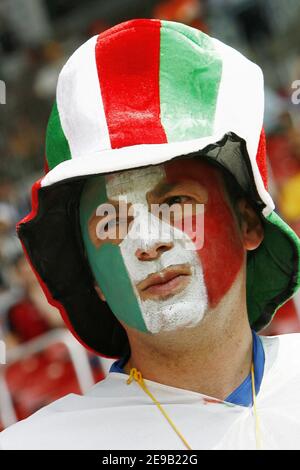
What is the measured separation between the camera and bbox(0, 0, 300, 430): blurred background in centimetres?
470

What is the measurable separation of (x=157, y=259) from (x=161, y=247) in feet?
0.10

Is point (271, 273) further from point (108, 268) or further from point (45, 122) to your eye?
point (45, 122)

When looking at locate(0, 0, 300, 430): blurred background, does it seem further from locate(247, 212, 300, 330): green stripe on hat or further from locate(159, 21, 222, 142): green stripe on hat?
locate(159, 21, 222, 142): green stripe on hat

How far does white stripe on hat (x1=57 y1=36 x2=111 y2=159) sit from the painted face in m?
0.10

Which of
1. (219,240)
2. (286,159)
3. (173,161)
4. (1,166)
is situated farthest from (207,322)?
(1,166)

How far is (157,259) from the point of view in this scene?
2041 mm

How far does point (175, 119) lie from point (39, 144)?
6.78 m

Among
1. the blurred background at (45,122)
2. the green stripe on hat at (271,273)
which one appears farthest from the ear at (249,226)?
the blurred background at (45,122)

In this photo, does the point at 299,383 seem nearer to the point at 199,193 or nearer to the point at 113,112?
the point at 199,193

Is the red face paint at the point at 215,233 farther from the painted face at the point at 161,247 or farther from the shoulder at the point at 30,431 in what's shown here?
the shoulder at the point at 30,431

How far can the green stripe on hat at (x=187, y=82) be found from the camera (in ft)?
6.72

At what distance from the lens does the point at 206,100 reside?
2.10m

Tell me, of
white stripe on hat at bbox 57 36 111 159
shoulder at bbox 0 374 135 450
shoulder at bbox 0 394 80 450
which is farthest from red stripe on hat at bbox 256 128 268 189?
shoulder at bbox 0 394 80 450

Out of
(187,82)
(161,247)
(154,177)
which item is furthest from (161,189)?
(187,82)
